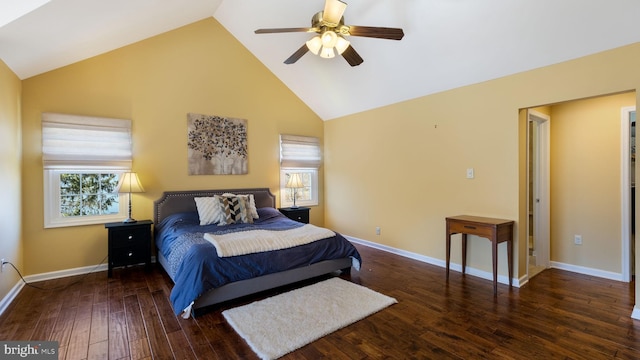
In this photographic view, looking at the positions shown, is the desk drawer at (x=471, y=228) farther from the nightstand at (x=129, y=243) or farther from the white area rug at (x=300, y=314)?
the nightstand at (x=129, y=243)

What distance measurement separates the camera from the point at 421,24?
3238mm

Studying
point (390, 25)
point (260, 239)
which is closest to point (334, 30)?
point (390, 25)

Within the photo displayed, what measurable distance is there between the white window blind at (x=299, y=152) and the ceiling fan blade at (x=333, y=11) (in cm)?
311

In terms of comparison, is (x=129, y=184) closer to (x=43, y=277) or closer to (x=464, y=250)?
(x=43, y=277)

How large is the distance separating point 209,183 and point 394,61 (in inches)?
131

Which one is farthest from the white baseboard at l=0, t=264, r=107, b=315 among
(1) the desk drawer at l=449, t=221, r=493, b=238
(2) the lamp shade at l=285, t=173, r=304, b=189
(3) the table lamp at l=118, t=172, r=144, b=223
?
(1) the desk drawer at l=449, t=221, r=493, b=238

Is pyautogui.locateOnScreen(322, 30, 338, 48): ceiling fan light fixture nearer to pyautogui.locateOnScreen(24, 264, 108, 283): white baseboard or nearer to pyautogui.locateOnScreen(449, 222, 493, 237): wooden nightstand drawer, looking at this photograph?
pyautogui.locateOnScreen(449, 222, 493, 237): wooden nightstand drawer

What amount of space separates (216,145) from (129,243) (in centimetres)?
186

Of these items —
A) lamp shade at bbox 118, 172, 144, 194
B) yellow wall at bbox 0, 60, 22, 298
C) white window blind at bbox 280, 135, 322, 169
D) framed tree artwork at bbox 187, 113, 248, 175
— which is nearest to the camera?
yellow wall at bbox 0, 60, 22, 298

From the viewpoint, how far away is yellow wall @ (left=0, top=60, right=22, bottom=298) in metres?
2.79

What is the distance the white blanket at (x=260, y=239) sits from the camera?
2.87 m

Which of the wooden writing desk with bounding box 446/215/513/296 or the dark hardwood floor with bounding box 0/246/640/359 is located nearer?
the dark hardwood floor with bounding box 0/246/640/359

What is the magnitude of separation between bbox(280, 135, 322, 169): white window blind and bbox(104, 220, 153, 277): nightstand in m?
2.49

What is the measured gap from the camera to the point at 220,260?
2.74m
